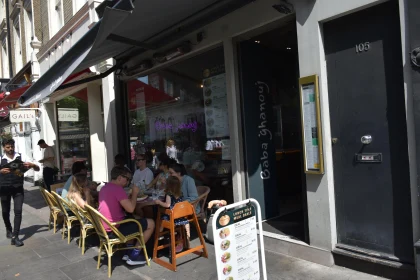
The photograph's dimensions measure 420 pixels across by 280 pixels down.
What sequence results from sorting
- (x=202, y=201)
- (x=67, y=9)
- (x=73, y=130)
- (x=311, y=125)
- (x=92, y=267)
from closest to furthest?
(x=311, y=125)
(x=92, y=267)
(x=202, y=201)
(x=67, y=9)
(x=73, y=130)

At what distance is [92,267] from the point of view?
14.0 feet

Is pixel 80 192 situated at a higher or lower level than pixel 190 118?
lower

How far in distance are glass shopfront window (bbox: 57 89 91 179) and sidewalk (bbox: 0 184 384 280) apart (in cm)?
615

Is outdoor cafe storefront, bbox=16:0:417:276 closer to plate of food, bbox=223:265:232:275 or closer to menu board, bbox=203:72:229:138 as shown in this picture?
menu board, bbox=203:72:229:138

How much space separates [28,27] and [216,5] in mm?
13644

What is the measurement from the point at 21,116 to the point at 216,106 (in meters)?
8.71

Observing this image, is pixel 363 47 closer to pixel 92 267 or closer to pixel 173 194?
pixel 173 194

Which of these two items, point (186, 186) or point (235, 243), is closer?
point (235, 243)

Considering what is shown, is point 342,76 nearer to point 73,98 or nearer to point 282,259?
point 282,259

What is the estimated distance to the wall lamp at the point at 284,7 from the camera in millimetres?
3939

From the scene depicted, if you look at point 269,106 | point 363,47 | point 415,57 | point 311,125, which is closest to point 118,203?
point 311,125

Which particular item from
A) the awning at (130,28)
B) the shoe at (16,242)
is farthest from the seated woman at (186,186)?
the shoe at (16,242)

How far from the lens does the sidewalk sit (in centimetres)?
365

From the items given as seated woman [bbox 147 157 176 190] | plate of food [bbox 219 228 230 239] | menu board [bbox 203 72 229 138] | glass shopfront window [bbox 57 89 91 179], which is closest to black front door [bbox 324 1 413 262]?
plate of food [bbox 219 228 230 239]
